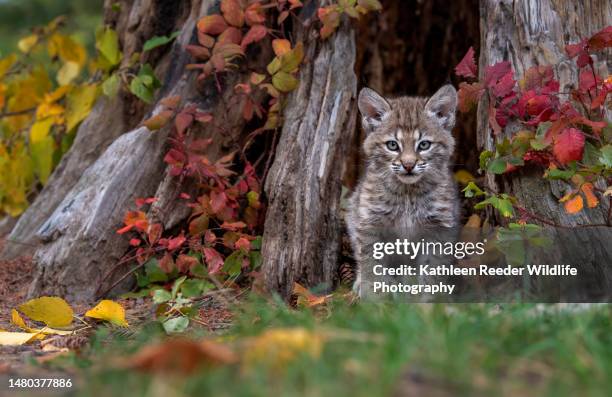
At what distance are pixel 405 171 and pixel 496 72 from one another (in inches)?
36.9

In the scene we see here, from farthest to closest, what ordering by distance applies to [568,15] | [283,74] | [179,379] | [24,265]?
[24,265], [283,74], [568,15], [179,379]

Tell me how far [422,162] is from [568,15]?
1.50 metres

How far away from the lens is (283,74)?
6.55 m

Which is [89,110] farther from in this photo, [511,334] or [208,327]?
[511,334]

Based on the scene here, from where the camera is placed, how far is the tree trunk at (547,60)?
18.6 feet

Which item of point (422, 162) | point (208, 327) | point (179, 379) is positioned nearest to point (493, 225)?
point (422, 162)

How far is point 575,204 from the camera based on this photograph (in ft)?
17.5

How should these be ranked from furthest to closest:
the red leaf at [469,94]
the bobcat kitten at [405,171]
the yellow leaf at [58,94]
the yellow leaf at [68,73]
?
the yellow leaf at [68,73] < the yellow leaf at [58,94] < the bobcat kitten at [405,171] < the red leaf at [469,94]

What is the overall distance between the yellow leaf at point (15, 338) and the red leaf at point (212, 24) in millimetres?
2762

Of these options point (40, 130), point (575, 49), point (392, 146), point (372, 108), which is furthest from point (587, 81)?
point (40, 130)

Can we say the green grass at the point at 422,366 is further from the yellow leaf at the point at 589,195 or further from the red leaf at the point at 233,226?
the red leaf at the point at 233,226

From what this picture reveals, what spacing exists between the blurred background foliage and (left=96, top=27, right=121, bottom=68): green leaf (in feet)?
15.4

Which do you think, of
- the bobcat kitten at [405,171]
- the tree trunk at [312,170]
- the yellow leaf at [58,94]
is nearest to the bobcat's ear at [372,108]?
the bobcat kitten at [405,171]

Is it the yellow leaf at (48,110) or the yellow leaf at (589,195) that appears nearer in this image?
the yellow leaf at (589,195)
